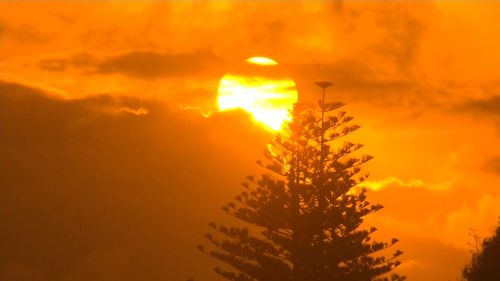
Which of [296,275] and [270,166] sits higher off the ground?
[270,166]

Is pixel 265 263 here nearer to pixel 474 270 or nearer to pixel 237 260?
pixel 237 260

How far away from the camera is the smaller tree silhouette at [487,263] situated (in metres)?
25.2

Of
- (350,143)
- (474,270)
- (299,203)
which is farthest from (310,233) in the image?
(474,270)

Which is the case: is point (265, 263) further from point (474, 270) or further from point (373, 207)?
point (474, 270)

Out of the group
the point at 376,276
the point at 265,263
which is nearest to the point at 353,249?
the point at 376,276

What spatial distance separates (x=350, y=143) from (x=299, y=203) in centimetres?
236

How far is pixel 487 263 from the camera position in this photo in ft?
84.2

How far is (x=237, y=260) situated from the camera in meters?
25.6

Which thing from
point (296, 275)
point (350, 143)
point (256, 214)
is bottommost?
point (296, 275)

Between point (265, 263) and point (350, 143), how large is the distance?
4.37 metres

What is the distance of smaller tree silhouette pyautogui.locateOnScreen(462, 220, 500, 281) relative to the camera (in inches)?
993

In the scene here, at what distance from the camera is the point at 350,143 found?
83.8ft

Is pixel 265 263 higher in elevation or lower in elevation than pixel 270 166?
lower

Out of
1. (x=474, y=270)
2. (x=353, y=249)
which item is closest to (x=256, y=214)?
(x=353, y=249)
